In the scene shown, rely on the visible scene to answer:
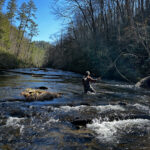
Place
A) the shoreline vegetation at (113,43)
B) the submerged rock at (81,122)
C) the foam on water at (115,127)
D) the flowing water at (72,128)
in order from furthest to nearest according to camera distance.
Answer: the shoreline vegetation at (113,43), the submerged rock at (81,122), the foam on water at (115,127), the flowing water at (72,128)

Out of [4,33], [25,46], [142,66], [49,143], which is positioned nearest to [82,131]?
[49,143]

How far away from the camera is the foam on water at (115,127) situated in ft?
12.6

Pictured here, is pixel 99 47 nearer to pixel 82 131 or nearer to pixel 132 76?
pixel 132 76

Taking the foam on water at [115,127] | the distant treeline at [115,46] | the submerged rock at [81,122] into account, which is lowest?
the foam on water at [115,127]

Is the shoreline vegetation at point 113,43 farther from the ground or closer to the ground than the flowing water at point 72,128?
farther from the ground

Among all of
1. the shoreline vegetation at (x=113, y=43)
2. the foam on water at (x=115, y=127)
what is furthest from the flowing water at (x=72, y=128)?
the shoreline vegetation at (x=113, y=43)

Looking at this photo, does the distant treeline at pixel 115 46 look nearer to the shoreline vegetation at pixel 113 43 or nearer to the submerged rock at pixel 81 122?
the shoreline vegetation at pixel 113 43

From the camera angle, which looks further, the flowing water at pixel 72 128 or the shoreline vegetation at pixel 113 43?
the shoreline vegetation at pixel 113 43

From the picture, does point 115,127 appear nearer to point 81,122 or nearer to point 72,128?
point 81,122

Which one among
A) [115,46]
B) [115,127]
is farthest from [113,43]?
[115,127]

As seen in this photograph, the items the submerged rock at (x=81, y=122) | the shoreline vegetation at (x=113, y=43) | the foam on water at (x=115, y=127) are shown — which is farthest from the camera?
the shoreline vegetation at (x=113, y=43)

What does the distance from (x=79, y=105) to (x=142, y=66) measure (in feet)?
38.3

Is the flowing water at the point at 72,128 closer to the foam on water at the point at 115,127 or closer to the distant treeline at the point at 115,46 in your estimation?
the foam on water at the point at 115,127

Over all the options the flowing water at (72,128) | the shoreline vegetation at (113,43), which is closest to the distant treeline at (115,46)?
A: the shoreline vegetation at (113,43)
